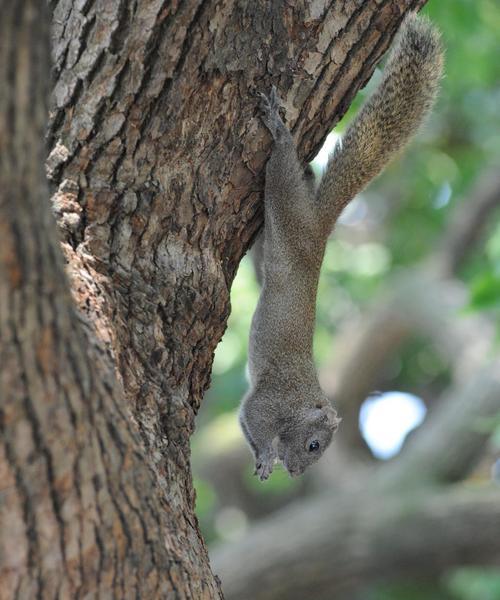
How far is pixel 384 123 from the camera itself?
2.87 metres

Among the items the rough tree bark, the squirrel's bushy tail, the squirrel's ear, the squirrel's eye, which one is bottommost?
the rough tree bark

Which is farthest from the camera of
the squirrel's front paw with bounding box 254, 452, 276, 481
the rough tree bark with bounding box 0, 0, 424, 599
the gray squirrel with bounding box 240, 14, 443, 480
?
the squirrel's front paw with bounding box 254, 452, 276, 481

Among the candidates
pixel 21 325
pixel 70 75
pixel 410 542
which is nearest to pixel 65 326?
pixel 21 325

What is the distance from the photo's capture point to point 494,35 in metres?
6.60

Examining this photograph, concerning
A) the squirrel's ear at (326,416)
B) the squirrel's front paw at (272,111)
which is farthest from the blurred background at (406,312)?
the squirrel's front paw at (272,111)

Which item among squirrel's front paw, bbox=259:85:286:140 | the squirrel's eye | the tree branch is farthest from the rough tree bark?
the tree branch

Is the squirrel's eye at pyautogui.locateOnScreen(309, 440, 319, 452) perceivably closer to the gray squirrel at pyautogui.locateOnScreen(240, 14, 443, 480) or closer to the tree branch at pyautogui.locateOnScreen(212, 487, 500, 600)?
the gray squirrel at pyautogui.locateOnScreen(240, 14, 443, 480)

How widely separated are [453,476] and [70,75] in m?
4.83

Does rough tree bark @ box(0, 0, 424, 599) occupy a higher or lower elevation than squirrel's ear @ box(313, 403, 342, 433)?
A: lower

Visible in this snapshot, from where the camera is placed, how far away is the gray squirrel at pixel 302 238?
267 cm

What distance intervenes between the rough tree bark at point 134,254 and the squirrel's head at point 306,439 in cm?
129

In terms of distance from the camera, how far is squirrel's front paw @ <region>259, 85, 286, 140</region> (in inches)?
83.7

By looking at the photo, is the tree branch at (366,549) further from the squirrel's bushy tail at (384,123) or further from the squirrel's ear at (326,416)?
the squirrel's bushy tail at (384,123)

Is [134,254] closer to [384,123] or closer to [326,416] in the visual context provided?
[384,123]
